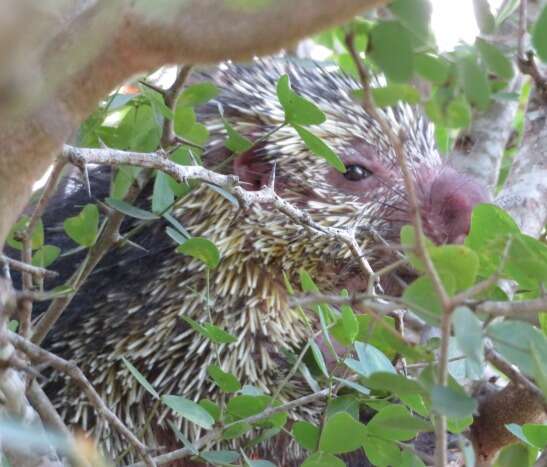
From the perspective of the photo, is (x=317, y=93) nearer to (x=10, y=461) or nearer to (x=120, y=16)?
(x=10, y=461)

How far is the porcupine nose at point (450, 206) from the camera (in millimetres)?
2434

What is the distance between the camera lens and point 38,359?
4.39 feet

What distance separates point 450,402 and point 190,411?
653mm

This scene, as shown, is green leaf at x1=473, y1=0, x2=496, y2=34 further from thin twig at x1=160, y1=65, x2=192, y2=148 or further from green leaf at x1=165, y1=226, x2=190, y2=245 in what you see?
green leaf at x1=165, y1=226, x2=190, y2=245

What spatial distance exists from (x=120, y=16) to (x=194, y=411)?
2.79 feet

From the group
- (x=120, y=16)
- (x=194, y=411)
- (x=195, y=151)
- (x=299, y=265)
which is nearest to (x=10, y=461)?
(x=194, y=411)

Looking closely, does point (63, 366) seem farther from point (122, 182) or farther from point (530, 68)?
point (530, 68)

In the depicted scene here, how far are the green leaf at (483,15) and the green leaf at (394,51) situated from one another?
14.1 inches

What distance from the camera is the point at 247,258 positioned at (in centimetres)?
245

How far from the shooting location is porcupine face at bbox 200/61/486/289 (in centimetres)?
248

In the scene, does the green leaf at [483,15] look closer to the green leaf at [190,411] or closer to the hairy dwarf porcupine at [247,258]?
the green leaf at [190,411]

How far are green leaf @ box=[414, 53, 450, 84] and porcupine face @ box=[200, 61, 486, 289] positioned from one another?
1371 mm

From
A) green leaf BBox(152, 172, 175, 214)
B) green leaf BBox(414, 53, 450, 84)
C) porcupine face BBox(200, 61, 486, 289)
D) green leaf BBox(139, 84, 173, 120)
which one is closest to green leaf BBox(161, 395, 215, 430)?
green leaf BBox(152, 172, 175, 214)


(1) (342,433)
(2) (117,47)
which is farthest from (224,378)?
(2) (117,47)
